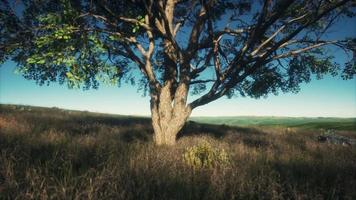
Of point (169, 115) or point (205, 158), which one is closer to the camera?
point (205, 158)

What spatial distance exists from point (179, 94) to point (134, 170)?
6.16m

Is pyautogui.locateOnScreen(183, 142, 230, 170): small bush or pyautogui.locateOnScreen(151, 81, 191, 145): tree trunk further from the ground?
pyautogui.locateOnScreen(151, 81, 191, 145): tree trunk

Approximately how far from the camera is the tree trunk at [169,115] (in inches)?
433

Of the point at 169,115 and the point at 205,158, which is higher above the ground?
the point at 169,115

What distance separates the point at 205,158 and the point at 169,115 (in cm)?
489

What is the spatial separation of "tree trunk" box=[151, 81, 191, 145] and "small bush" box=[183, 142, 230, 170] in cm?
393

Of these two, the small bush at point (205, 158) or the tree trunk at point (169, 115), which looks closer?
the small bush at point (205, 158)

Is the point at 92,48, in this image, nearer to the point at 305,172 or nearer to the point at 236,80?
the point at 236,80

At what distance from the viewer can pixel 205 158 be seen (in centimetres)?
652

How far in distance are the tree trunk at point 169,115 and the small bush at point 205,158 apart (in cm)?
393

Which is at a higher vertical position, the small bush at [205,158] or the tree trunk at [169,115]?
the tree trunk at [169,115]

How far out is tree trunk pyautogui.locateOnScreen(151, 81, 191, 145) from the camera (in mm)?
10992

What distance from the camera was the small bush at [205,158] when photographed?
6265 millimetres

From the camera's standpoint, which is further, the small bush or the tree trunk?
the tree trunk
